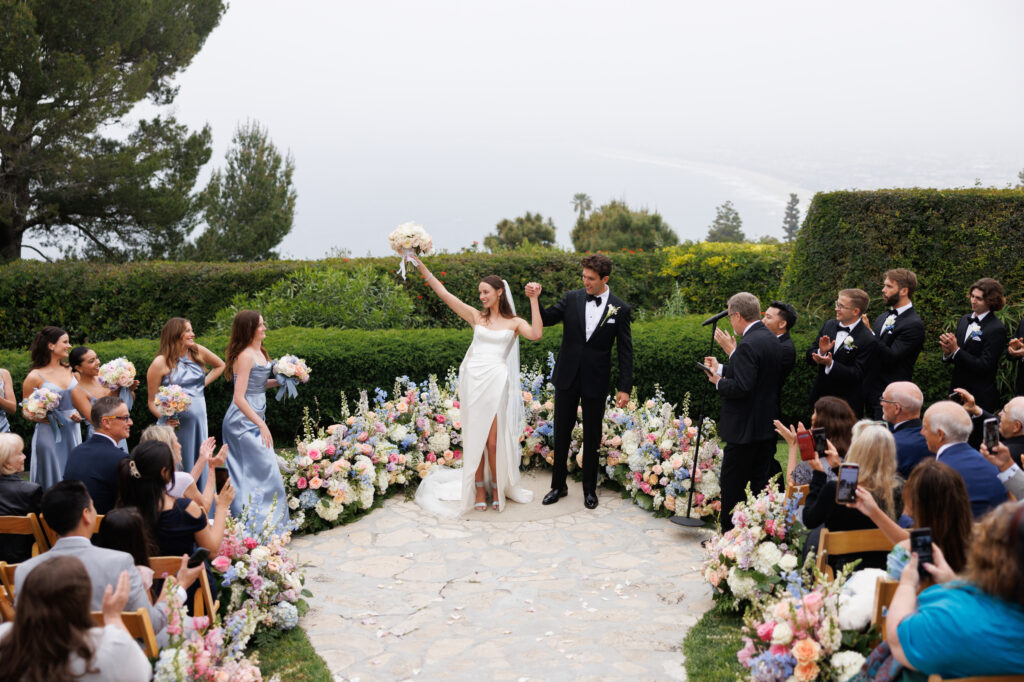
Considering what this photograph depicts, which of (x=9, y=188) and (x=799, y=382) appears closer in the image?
(x=799, y=382)

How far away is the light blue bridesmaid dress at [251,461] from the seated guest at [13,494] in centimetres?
204

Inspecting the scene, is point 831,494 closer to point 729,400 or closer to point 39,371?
point 729,400

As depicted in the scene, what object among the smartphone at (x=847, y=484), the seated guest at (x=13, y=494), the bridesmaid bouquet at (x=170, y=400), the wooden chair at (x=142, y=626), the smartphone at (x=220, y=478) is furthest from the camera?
the smartphone at (x=220, y=478)

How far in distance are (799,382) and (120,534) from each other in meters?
7.95

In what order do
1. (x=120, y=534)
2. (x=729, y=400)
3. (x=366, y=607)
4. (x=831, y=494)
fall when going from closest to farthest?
(x=120, y=534) < (x=831, y=494) < (x=366, y=607) < (x=729, y=400)

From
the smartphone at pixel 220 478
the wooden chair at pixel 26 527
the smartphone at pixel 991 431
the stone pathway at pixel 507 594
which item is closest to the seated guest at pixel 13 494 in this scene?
the wooden chair at pixel 26 527

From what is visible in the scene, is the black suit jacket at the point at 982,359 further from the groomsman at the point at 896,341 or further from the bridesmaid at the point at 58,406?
the bridesmaid at the point at 58,406

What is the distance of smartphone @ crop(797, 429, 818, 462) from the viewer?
4.92 m

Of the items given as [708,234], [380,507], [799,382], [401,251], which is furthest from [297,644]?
[708,234]

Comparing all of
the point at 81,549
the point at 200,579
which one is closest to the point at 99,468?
the point at 200,579

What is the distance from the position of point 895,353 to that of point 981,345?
2.46 ft

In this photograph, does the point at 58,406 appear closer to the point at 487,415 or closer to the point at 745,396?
the point at 487,415

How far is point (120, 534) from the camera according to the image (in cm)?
412

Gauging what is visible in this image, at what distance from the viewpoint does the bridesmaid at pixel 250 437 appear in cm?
695
